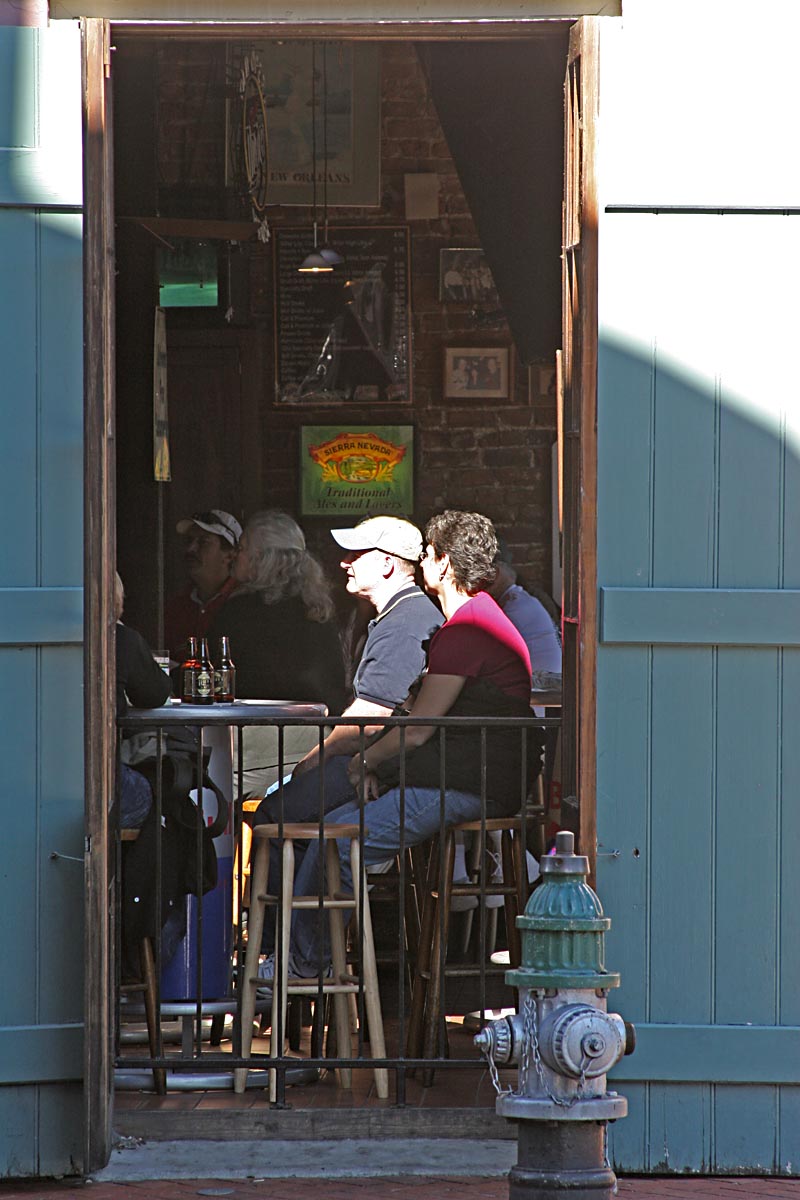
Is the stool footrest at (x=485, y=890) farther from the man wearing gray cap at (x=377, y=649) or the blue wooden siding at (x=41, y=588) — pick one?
the blue wooden siding at (x=41, y=588)

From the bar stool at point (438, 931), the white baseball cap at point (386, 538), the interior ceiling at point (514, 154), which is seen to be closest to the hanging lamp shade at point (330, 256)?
the interior ceiling at point (514, 154)

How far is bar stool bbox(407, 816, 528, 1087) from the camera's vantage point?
5.07 metres

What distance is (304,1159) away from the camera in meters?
4.57

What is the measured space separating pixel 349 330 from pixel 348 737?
3.85 m

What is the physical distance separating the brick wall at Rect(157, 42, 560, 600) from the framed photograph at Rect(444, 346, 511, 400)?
0.12ft

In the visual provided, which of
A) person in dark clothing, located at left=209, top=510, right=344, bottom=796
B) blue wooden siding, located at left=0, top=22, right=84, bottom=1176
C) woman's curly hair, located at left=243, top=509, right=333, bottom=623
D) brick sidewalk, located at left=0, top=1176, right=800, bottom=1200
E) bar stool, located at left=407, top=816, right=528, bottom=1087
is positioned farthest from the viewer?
woman's curly hair, located at left=243, top=509, right=333, bottom=623

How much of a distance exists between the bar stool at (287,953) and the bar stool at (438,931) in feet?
0.57

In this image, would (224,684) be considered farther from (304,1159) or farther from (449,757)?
(304,1159)

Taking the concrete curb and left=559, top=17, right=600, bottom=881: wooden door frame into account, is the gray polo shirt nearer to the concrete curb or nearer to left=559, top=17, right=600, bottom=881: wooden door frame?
left=559, top=17, right=600, bottom=881: wooden door frame

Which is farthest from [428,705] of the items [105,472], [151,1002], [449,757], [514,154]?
[514,154]

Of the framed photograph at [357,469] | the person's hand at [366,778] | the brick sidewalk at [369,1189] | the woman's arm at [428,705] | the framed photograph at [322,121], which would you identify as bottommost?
the brick sidewalk at [369,1189]

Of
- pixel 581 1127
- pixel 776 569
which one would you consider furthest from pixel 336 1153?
pixel 776 569

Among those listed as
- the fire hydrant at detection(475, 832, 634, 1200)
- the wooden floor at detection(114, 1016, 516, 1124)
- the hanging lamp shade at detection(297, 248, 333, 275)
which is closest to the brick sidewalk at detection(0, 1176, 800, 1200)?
the wooden floor at detection(114, 1016, 516, 1124)

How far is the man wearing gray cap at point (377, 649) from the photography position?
18.0 ft
